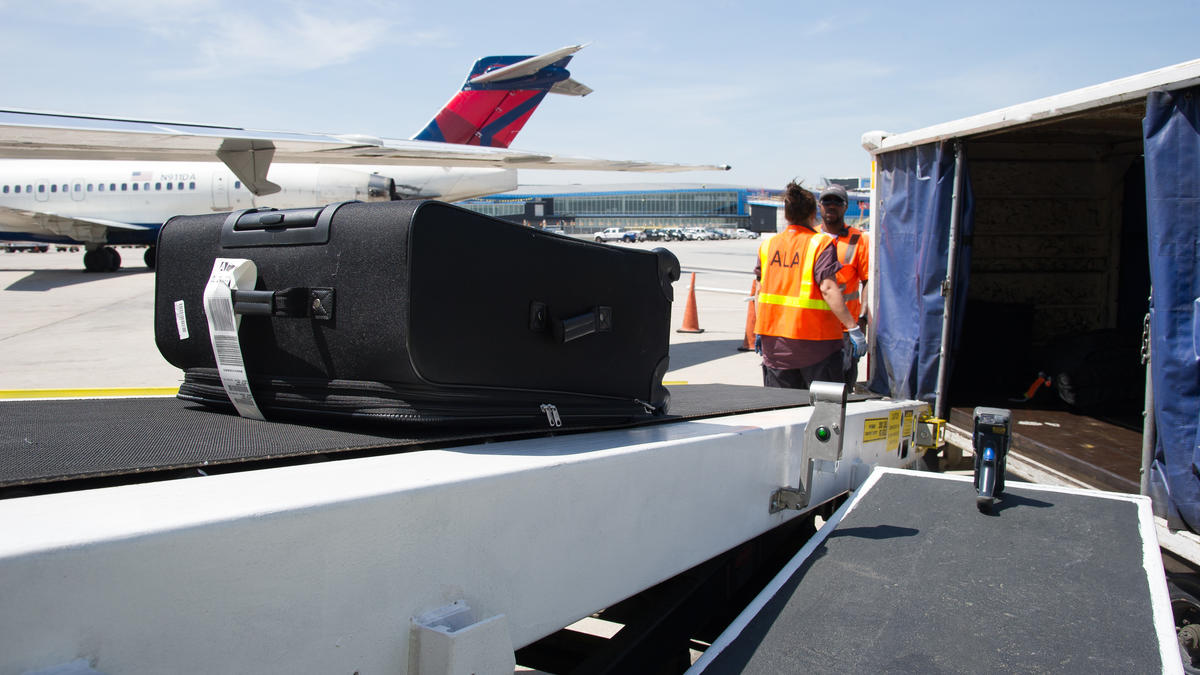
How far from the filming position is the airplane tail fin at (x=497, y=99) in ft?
60.7

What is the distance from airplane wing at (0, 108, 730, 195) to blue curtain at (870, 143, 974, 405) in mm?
6800

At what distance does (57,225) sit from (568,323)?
76.2 ft

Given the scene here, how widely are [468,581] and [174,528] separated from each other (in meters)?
0.48

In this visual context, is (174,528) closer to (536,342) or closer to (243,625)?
(243,625)

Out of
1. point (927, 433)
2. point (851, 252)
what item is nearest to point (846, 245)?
point (851, 252)

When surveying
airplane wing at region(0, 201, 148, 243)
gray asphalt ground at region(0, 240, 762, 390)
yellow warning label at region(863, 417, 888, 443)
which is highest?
airplane wing at region(0, 201, 148, 243)

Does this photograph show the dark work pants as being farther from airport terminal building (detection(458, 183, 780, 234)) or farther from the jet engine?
airport terminal building (detection(458, 183, 780, 234))

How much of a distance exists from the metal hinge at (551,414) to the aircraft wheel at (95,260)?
A: 2328cm

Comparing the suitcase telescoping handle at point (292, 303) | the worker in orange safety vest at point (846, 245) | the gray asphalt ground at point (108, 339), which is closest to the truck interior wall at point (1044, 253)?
the worker in orange safety vest at point (846, 245)

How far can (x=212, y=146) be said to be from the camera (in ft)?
30.2

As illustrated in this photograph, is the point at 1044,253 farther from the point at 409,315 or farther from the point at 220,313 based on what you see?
the point at 220,313

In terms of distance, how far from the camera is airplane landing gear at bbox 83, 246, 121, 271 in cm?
2088

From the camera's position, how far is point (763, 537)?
236 centimetres

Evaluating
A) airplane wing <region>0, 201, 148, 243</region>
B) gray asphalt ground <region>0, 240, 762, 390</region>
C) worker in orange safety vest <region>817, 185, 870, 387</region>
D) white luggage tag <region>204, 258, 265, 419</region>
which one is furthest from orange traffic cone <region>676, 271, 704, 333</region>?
airplane wing <region>0, 201, 148, 243</region>
